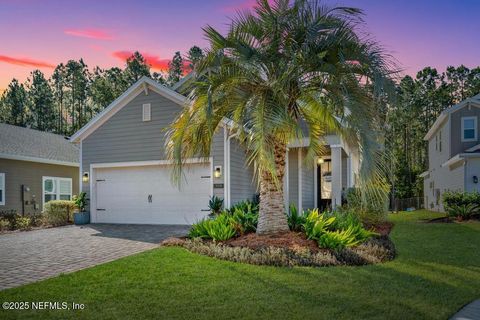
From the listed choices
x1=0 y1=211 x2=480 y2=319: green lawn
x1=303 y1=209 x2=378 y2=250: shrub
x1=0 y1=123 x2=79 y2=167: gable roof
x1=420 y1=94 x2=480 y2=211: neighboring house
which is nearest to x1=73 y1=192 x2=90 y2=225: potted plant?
x1=0 y1=123 x2=79 y2=167: gable roof

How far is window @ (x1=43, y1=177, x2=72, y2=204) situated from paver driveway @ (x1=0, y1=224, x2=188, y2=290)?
6.10 meters

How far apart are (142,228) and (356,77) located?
8510 millimetres

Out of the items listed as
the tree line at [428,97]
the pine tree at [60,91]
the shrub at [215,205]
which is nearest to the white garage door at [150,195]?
the shrub at [215,205]

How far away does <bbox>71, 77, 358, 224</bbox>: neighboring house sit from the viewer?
14078 mm

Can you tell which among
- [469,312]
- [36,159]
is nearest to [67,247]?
[469,312]

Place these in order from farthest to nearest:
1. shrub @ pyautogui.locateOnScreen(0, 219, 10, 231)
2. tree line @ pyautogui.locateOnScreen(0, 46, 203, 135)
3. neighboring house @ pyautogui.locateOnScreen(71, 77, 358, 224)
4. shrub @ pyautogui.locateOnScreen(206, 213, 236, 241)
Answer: tree line @ pyautogui.locateOnScreen(0, 46, 203, 135)
shrub @ pyautogui.locateOnScreen(0, 219, 10, 231)
neighboring house @ pyautogui.locateOnScreen(71, 77, 358, 224)
shrub @ pyautogui.locateOnScreen(206, 213, 236, 241)

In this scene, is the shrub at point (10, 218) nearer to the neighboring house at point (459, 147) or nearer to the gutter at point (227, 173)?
the gutter at point (227, 173)

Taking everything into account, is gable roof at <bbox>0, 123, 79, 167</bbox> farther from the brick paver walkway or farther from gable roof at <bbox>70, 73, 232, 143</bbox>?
the brick paver walkway

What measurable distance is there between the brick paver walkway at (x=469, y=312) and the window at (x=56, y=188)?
61.1 ft

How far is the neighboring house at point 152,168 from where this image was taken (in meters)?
14.1

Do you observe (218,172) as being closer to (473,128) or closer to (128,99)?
(128,99)

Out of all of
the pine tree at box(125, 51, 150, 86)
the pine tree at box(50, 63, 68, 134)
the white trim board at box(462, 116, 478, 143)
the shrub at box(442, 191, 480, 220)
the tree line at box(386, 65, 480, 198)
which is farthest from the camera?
the pine tree at box(50, 63, 68, 134)

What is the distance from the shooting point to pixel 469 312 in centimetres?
519

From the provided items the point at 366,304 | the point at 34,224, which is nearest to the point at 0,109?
the point at 34,224
